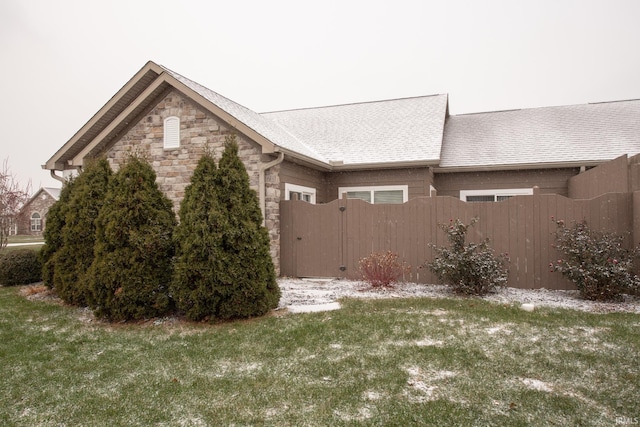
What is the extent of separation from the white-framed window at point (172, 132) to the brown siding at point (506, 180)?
25.3ft

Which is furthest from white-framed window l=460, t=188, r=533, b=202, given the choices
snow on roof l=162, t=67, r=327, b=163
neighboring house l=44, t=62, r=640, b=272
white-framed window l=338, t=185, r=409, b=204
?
snow on roof l=162, t=67, r=327, b=163

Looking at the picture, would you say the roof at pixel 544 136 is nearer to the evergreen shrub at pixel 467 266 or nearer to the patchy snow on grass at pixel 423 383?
the evergreen shrub at pixel 467 266

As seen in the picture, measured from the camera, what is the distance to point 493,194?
1240 centimetres

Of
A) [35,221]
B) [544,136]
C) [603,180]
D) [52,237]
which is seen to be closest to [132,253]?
[52,237]

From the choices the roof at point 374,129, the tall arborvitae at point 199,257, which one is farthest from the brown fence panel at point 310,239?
the tall arborvitae at point 199,257

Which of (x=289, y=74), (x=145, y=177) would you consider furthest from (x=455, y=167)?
(x=289, y=74)

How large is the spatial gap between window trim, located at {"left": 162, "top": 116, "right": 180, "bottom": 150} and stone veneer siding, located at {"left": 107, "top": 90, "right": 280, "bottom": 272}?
9 cm

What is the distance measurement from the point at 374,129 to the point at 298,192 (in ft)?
16.5

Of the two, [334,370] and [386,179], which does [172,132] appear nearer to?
[386,179]

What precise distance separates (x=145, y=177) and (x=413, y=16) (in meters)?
18.7

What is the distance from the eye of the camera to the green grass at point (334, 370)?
132 inches

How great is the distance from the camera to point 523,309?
21.1 feet

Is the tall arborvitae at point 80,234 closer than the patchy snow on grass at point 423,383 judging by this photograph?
No

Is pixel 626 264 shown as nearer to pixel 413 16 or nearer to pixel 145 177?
pixel 145 177
